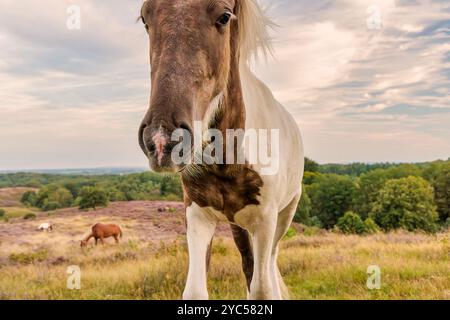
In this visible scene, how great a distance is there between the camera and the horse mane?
2910mm

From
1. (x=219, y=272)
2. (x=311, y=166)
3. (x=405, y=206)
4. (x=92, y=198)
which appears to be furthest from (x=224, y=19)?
(x=311, y=166)

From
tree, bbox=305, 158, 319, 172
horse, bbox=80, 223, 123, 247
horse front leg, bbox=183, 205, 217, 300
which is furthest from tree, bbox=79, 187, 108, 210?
tree, bbox=305, 158, 319, 172

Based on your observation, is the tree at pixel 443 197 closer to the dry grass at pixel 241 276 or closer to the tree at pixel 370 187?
the tree at pixel 370 187

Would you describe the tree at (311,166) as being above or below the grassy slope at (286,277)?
above

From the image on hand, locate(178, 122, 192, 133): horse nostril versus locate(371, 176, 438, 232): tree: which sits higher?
locate(178, 122, 192, 133): horse nostril

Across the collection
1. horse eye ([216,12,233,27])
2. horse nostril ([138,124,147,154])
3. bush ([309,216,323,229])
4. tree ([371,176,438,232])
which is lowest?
bush ([309,216,323,229])

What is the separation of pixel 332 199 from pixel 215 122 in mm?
48403

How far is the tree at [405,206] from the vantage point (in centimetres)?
4281

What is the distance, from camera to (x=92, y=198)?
20.6m

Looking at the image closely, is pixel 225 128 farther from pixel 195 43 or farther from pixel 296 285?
pixel 296 285

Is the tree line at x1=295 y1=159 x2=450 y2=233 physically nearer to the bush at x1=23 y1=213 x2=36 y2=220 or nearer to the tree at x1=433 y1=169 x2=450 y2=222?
the tree at x1=433 y1=169 x2=450 y2=222

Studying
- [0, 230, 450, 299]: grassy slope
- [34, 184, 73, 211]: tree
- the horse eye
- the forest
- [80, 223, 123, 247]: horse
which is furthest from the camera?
the forest

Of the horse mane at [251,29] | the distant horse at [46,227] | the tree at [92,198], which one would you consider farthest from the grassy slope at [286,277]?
the tree at [92,198]
